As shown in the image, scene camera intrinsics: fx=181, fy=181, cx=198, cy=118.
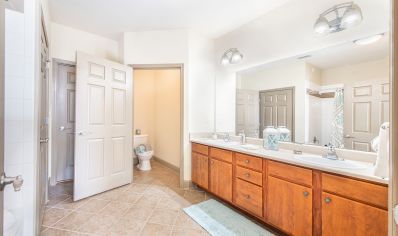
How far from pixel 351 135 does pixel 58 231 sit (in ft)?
9.59

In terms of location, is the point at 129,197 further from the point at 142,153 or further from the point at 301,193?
the point at 301,193

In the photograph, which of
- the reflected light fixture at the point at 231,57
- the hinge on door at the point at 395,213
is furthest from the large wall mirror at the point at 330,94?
the hinge on door at the point at 395,213

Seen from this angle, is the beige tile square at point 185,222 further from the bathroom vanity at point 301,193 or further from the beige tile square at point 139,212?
the bathroom vanity at point 301,193

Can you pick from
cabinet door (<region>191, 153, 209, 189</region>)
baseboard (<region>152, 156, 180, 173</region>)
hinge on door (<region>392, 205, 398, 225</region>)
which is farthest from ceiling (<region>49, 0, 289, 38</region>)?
baseboard (<region>152, 156, 180, 173</region>)

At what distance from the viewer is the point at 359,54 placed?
1.64 m

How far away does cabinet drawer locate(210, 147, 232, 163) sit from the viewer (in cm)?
221

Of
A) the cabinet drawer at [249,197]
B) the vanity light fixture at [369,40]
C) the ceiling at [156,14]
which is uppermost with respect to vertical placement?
the ceiling at [156,14]

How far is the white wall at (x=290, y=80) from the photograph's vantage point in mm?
2053

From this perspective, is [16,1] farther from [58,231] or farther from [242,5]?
[242,5]

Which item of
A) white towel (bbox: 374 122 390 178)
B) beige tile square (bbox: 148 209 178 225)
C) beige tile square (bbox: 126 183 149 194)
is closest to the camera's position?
white towel (bbox: 374 122 390 178)

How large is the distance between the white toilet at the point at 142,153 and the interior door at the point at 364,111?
3257 millimetres

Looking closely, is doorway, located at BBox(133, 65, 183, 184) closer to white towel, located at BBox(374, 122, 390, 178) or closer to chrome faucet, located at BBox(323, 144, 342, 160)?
chrome faucet, located at BBox(323, 144, 342, 160)

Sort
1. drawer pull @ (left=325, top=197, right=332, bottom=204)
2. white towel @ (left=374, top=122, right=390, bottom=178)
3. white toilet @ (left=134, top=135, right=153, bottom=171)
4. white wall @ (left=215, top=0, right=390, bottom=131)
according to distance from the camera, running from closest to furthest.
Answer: white towel @ (left=374, top=122, right=390, bottom=178) → drawer pull @ (left=325, top=197, right=332, bottom=204) → white wall @ (left=215, top=0, right=390, bottom=131) → white toilet @ (left=134, top=135, right=153, bottom=171)

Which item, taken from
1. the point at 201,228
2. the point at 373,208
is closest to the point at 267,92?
the point at 373,208
